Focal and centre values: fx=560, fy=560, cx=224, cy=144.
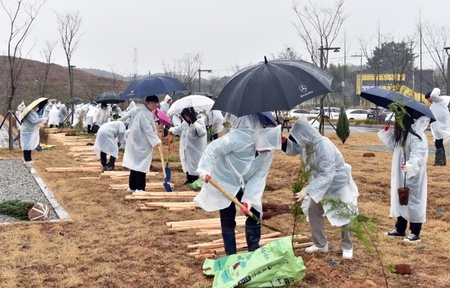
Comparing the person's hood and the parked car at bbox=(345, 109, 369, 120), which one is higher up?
the person's hood

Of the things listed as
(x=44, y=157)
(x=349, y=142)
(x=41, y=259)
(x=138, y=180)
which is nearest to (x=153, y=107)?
(x=138, y=180)

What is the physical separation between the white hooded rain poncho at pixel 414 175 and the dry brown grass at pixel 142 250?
13.9 inches

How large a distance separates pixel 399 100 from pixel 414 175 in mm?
831

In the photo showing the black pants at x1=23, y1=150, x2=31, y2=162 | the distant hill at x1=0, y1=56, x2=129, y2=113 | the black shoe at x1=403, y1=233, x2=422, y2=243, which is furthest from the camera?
the distant hill at x1=0, y1=56, x2=129, y2=113

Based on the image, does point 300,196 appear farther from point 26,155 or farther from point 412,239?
point 26,155

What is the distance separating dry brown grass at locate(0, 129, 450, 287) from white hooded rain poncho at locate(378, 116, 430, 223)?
354 mm

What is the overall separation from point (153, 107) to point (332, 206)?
15.7ft

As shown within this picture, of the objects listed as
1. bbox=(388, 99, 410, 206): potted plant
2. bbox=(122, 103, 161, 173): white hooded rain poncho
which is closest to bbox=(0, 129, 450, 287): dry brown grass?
bbox=(388, 99, 410, 206): potted plant

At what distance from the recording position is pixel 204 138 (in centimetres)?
1035

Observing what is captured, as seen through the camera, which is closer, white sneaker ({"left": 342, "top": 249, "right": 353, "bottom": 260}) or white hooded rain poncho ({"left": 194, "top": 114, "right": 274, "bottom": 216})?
white hooded rain poncho ({"left": 194, "top": 114, "right": 274, "bottom": 216})

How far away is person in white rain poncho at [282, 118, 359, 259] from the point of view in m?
5.13

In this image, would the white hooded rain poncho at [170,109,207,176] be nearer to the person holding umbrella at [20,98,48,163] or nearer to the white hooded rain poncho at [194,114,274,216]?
the person holding umbrella at [20,98,48,163]

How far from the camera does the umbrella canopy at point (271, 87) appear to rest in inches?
187

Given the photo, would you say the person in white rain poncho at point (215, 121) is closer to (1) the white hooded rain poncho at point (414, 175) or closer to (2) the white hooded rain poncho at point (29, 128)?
(2) the white hooded rain poncho at point (29, 128)
